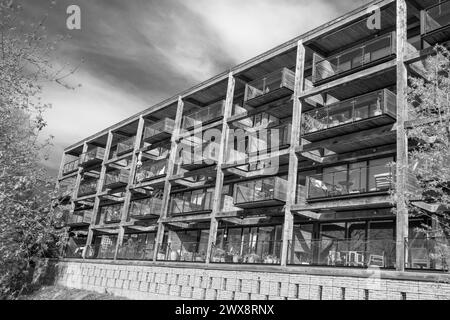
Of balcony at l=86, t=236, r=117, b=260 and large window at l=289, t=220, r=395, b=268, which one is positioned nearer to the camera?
large window at l=289, t=220, r=395, b=268

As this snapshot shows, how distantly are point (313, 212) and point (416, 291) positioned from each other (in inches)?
298

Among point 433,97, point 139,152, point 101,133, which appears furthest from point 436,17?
point 101,133

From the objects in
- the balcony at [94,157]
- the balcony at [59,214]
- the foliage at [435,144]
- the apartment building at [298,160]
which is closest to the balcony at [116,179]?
the apartment building at [298,160]

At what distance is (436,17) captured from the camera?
1955 centimetres

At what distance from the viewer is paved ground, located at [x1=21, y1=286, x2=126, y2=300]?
32.6 m

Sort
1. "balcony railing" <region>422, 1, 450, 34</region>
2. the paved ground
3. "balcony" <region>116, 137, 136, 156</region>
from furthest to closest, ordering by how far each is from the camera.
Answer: "balcony" <region>116, 137, 136, 156</region> → the paved ground → "balcony railing" <region>422, 1, 450, 34</region>

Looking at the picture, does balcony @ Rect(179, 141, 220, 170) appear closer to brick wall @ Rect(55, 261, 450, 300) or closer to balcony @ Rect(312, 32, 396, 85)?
brick wall @ Rect(55, 261, 450, 300)

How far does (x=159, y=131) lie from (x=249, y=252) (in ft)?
48.2

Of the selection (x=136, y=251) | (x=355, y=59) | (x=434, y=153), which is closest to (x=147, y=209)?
(x=136, y=251)

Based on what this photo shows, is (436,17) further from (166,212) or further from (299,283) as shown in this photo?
(166,212)

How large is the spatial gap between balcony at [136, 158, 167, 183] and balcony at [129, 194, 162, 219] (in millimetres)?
1804

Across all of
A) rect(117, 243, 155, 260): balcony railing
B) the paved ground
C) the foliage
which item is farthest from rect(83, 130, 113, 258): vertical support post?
the foliage

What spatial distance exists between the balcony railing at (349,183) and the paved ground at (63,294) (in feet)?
59.1

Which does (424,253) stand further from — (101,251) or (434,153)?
(101,251)
